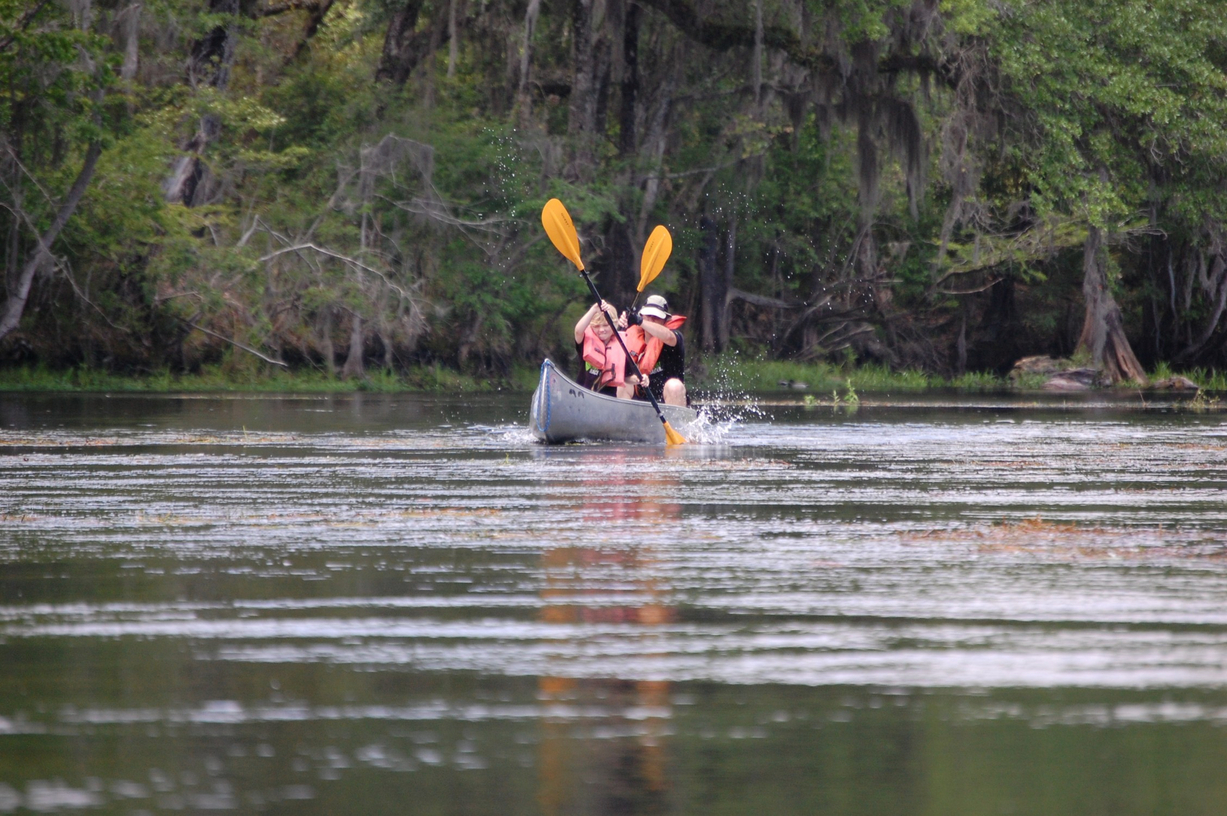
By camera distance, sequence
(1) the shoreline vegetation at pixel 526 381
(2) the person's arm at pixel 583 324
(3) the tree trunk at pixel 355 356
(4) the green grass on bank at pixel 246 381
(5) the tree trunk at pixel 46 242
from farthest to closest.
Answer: (3) the tree trunk at pixel 355 356 → (1) the shoreline vegetation at pixel 526 381 → (4) the green grass on bank at pixel 246 381 → (5) the tree trunk at pixel 46 242 → (2) the person's arm at pixel 583 324

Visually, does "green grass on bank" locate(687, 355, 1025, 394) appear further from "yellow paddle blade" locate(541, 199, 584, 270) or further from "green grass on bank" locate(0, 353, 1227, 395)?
"yellow paddle blade" locate(541, 199, 584, 270)

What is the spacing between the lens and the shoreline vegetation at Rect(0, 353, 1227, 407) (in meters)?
27.8

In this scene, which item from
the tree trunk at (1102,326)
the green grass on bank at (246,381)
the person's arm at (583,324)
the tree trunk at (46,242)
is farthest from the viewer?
the tree trunk at (1102,326)

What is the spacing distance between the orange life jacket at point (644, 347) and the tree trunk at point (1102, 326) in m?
17.8

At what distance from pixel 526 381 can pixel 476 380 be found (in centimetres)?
110

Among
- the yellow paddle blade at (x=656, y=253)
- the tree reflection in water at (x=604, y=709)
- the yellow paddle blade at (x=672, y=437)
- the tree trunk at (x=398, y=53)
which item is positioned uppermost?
the tree trunk at (x=398, y=53)

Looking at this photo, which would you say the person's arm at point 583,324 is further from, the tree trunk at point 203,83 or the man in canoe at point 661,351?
the tree trunk at point 203,83

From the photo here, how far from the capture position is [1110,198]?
28.5 m

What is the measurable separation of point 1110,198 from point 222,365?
16070mm

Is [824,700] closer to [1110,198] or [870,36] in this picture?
[870,36]

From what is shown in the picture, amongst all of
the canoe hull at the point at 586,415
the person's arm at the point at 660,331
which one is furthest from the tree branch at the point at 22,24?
the person's arm at the point at 660,331

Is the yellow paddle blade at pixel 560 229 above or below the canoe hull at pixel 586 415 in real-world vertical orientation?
above

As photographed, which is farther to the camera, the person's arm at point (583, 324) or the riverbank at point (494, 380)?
the riverbank at point (494, 380)

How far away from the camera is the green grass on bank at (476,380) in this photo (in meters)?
27.8
